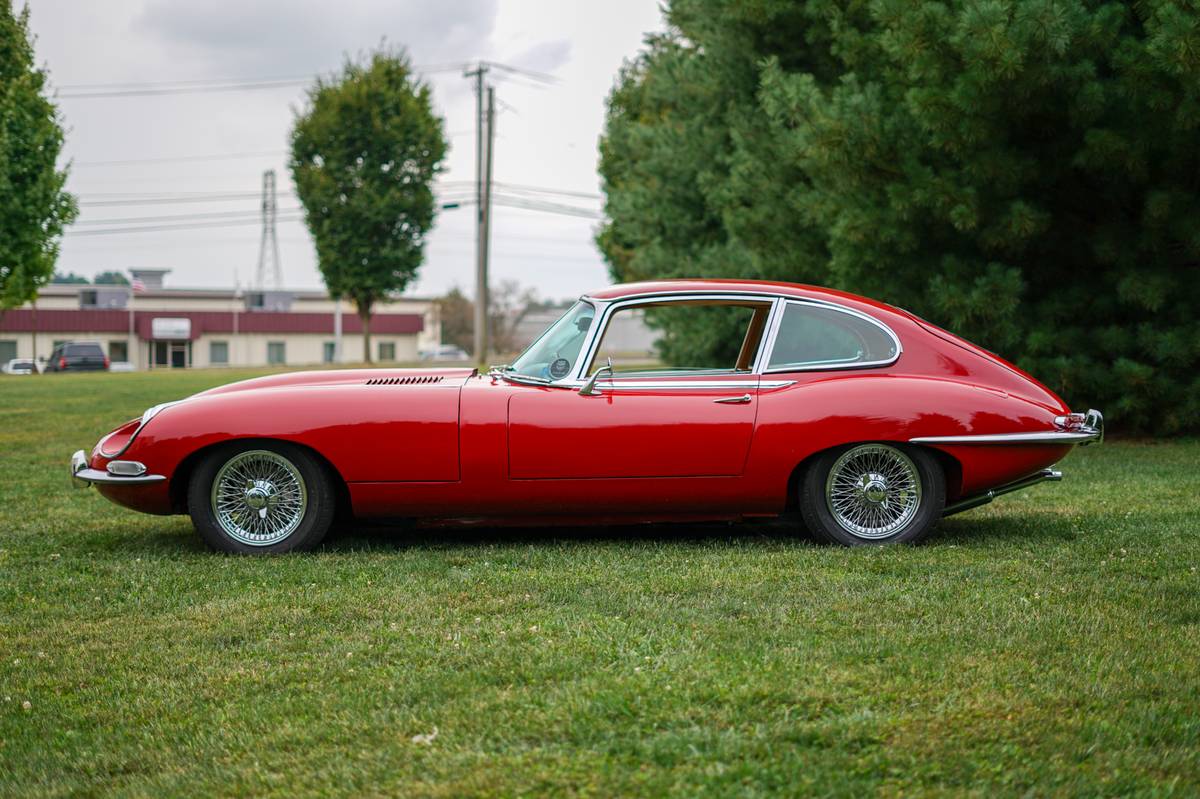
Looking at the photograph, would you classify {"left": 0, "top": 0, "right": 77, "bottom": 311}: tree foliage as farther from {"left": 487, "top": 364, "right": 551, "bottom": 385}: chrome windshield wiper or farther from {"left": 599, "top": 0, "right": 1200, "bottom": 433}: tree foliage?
{"left": 487, "top": 364, "right": 551, "bottom": 385}: chrome windshield wiper

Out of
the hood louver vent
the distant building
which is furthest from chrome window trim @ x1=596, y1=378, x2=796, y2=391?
the distant building

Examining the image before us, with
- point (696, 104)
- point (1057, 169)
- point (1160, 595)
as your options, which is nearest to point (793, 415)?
point (1160, 595)

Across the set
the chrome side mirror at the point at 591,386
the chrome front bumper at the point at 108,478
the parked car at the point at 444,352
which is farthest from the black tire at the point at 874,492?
the parked car at the point at 444,352

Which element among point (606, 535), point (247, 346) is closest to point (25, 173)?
point (606, 535)

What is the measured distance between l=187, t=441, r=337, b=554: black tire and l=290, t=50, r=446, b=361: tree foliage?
112 ft

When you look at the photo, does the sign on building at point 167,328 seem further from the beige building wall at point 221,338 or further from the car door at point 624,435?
the car door at point 624,435

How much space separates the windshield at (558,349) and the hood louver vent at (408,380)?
44 cm

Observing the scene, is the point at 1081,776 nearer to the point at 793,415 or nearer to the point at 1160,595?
the point at 1160,595

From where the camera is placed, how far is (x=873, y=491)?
6.16 m

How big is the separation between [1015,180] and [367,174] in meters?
31.1

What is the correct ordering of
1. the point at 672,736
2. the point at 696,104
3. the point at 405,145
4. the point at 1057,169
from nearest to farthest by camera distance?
the point at 672,736
the point at 1057,169
the point at 696,104
the point at 405,145

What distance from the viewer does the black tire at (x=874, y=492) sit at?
6.10m

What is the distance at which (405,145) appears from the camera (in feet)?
132

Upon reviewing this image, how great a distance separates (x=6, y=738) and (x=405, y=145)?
38105 mm
